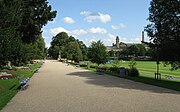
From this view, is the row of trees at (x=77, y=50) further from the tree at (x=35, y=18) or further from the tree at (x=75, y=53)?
the tree at (x=35, y=18)

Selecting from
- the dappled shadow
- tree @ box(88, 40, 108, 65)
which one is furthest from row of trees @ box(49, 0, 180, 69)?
tree @ box(88, 40, 108, 65)

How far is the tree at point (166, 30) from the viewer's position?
24.4m

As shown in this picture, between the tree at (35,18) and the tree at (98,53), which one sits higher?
the tree at (35,18)

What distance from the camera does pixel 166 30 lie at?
25.5 m

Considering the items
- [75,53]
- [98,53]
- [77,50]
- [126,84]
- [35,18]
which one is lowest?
[126,84]

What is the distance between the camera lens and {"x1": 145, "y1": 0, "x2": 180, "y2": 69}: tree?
2439cm

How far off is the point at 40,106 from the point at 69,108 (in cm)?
135

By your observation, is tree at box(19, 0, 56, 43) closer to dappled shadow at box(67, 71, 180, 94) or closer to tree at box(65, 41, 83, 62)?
dappled shadow at box(67, 71, 180, 94)

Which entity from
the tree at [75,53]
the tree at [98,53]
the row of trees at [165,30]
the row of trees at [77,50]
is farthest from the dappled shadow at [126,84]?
the tree at [75,53]

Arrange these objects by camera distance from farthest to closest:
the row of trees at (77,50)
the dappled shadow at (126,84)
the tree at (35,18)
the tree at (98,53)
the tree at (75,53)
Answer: the tree at (75,53)
the row of trees at (77,50)
the tree at (98,53)
the tree at (35,18)
the dappled shadow at (126,84)

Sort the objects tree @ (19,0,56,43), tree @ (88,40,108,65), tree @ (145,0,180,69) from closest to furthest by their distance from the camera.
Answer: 1. tree @ (145,0,180,69)
2. tree @ (19,0,56,43)
3. tree @ (88,40,108,65)

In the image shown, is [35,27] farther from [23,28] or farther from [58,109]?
[58,109]

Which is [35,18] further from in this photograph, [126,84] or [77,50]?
[77,50]

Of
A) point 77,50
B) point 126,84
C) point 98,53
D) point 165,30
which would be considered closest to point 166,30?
point 165,30
